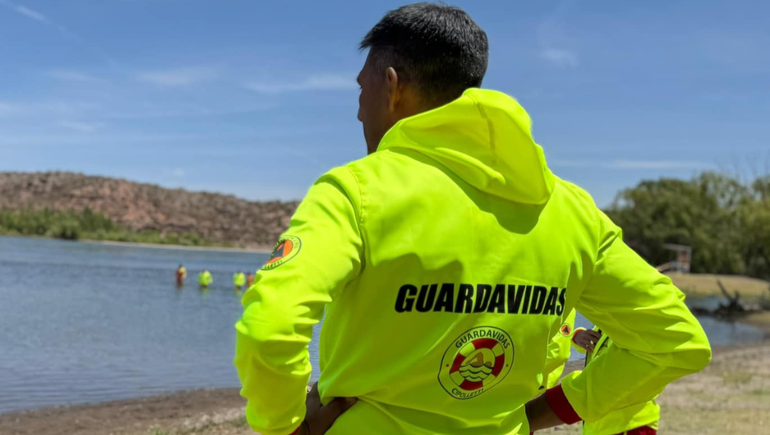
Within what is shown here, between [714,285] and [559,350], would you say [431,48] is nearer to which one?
[559,350]

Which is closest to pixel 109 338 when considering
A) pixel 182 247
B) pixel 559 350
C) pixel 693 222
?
pixel 559 350

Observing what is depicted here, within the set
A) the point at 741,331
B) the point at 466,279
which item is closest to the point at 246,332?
the point at 466,279

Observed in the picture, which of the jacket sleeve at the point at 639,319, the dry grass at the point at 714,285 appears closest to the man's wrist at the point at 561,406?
the jacket sleeve at the point at 639,319

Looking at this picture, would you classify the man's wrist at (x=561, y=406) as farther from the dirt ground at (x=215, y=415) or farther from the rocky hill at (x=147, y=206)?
the rocky hill at (x=147, y=206)

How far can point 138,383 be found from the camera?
14.7 metres

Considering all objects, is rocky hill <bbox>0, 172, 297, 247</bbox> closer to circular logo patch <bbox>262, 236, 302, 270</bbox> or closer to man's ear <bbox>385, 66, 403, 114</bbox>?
man's ear <bbox>385, 66, 403, 114</bbox>

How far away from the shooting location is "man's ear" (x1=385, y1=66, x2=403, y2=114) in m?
1.62

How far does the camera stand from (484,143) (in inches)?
61.1

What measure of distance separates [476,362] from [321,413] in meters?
0.34

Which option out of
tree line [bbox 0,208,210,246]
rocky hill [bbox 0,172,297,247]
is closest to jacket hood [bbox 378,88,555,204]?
tree line [bbox 0,208,210,246]

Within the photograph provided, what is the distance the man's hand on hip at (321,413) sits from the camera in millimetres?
1491

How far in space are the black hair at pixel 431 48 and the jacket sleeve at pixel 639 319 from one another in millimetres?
495

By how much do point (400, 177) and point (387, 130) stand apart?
0.29 m

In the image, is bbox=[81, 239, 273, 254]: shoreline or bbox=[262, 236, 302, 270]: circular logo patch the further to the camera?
bbox=[81, 239, 273, 254]: shoreline
